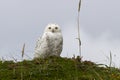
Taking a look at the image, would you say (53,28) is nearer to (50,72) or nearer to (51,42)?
(51,42)

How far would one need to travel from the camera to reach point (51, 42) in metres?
13.8

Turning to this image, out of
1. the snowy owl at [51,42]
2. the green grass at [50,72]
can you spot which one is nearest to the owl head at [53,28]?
the snowy owl at [51,42]

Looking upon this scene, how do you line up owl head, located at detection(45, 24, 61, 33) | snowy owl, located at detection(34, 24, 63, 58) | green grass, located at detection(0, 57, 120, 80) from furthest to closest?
owl head, located at detection(45, 24, 61, 33)
snowy owl, located at detection(34, 24, 63, 58)
green grass, located at detection(0, 57, 120, 80)

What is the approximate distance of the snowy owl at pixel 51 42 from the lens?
45.2 feet

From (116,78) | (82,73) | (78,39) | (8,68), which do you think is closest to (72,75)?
(82,73)

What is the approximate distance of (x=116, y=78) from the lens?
369 inches

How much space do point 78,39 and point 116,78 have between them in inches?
147

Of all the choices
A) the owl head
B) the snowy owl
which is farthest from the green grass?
the owl head

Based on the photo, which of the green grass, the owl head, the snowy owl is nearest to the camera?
the green grass

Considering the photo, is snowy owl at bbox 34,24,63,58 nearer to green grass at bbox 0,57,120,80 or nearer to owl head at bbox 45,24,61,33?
owl head at bbox 45,24,61,33

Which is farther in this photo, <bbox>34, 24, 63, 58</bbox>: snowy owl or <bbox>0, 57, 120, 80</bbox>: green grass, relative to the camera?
<bbox>34, 24, 63, 58</bbox>: snowy owl

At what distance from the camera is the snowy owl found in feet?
45.2

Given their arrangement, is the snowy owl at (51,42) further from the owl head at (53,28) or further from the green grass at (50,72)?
the green grass at (50,72)

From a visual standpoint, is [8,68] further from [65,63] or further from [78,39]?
[78,39]
